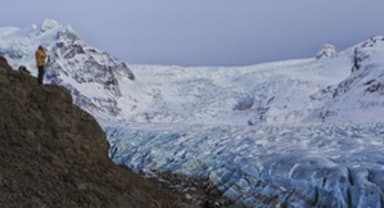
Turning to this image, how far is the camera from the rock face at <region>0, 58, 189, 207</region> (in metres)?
8.97

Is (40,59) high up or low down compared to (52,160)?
up

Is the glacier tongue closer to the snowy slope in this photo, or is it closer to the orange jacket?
the orange jacket

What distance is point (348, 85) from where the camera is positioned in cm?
6869

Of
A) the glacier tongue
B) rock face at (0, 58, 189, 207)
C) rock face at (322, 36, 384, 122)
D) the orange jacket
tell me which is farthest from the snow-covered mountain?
the orange jacket

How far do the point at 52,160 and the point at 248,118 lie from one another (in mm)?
83446

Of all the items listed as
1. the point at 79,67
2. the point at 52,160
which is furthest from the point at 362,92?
the point at 79,67

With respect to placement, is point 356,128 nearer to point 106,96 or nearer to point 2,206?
point 2,206

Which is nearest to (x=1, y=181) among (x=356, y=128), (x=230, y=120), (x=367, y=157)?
(x=367, y=157)

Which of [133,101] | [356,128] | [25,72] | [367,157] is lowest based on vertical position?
[133,101]

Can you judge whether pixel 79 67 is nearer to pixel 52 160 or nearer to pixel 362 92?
pixel 362 92

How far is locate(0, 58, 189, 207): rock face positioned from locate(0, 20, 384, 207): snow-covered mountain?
3242 millimetres

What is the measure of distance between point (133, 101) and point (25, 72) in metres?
127

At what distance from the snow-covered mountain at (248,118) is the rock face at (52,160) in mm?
3242

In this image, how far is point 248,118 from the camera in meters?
92.7
